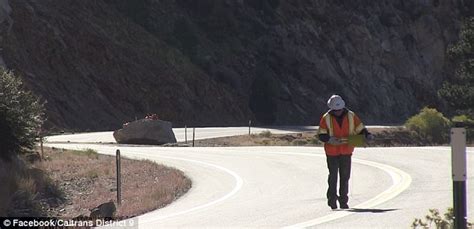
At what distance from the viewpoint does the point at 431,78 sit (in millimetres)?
79312

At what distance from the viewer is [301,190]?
1612cm

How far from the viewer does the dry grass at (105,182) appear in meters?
16.6

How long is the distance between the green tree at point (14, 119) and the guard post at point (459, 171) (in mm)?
18296

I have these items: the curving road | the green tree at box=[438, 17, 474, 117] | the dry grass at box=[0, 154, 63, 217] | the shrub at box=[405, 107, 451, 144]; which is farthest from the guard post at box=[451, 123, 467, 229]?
the shrub at box=[405, 107, 451, 144]

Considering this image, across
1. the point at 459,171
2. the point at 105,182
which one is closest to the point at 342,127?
the point at 459,171

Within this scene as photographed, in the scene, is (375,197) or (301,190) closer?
(375,197)

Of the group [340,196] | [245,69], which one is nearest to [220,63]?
[245,69]

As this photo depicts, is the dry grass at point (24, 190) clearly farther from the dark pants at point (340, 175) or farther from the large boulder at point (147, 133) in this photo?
the large boulder at point (147, 133)

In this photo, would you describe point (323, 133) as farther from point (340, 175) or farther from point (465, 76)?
point (465, 76)

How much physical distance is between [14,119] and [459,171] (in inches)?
734

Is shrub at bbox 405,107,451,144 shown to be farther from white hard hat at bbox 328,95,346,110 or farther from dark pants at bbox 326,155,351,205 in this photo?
white hard hat at bbox 328,95,346,110

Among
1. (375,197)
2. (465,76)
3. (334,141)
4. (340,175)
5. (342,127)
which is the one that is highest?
(465,76)

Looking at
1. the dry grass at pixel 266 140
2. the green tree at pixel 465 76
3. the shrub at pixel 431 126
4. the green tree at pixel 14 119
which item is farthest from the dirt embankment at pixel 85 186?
the shrub at pixel 431 126

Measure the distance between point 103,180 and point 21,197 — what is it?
3046 mm
